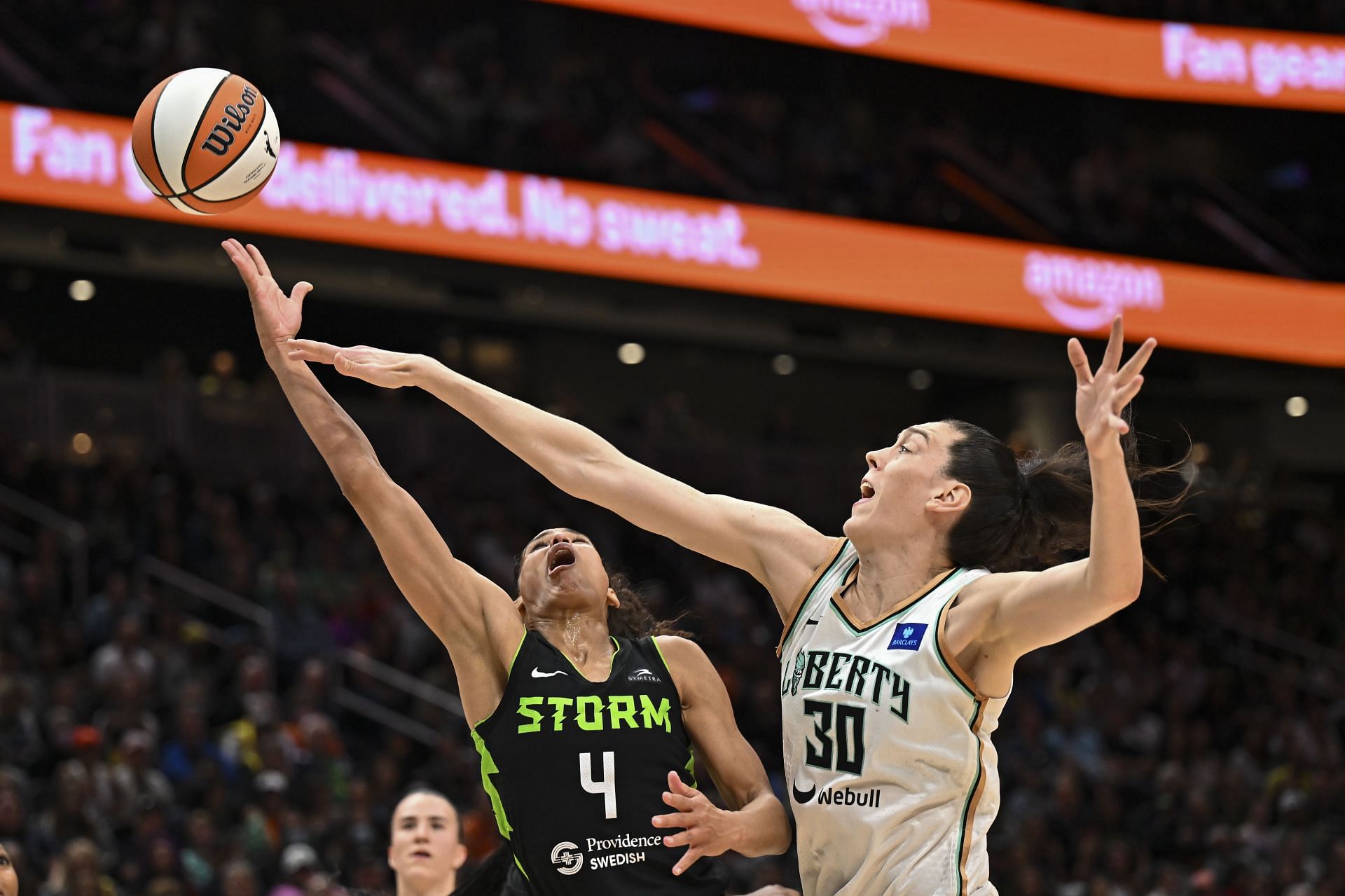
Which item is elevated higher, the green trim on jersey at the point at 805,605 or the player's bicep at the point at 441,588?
the player's bicep at the point at 441,588

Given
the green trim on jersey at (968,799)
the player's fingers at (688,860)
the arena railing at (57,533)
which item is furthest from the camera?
the arena railing at (57,533)

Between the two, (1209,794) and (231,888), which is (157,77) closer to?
(231,888)

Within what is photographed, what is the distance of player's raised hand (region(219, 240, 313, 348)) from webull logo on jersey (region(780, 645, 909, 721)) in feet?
6.02

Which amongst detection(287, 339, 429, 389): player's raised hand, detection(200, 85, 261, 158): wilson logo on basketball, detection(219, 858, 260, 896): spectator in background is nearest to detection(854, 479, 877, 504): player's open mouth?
detection(287, 339, 429, 389): player's raised hand

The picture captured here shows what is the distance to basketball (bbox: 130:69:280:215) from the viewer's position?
5.59 meters

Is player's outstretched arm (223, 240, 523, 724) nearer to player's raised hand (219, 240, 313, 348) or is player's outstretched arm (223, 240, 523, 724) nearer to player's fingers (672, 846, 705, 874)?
player's raised hand (219, 240, 313, 348)

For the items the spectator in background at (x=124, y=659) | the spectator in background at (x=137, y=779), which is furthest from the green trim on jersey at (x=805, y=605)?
the spectator in background at (x=124, y=659)

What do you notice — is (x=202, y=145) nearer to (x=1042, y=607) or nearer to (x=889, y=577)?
(x=889, y=577)

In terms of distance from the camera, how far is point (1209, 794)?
1478cm

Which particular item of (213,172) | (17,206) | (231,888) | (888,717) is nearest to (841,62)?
(17,206)

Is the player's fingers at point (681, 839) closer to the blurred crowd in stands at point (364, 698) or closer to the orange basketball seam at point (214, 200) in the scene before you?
the orange basketball seam at point (214, 200)

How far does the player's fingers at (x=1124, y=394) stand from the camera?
3454 mm

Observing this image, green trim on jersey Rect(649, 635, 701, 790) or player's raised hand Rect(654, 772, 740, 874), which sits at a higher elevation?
green trim on jersey Rect(649, 635, 701, 790)

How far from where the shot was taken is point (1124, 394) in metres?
3.47
